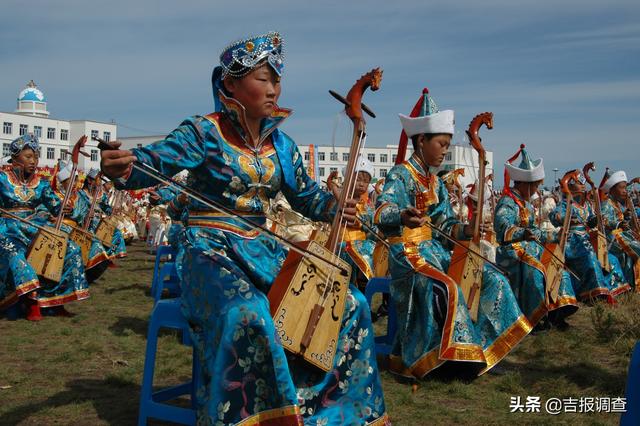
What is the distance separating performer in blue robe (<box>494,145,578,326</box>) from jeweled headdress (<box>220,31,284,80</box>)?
452 cm

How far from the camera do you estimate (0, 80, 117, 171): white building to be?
69688mm

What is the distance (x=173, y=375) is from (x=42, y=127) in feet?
236

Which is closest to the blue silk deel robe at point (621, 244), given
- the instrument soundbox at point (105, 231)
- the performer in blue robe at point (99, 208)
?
the performer in blue robe at point (99, 208)

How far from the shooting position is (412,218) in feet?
18.1

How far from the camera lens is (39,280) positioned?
9.05 metres

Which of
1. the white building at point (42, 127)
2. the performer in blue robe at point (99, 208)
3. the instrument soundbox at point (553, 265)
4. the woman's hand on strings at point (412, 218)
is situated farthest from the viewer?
the white building at point (42, 127)

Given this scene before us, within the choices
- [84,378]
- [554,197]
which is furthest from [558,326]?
[554,197]

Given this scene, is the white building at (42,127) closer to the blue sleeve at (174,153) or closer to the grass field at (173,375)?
the grass field at (173,375)

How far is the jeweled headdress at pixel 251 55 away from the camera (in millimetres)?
3938

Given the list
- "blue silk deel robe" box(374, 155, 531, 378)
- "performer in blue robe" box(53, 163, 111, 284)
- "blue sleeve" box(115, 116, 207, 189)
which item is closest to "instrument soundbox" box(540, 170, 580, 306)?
"blue silk deel robe" box(374, 155, 531, 378)

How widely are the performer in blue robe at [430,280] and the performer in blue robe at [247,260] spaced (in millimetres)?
1828

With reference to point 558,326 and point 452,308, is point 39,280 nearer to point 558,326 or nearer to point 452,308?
point 452,308

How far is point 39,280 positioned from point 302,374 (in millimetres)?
6403

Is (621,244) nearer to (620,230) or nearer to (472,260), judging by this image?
(620,230)
